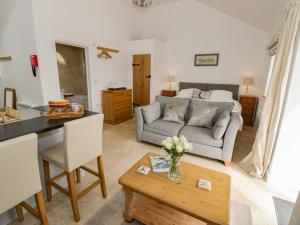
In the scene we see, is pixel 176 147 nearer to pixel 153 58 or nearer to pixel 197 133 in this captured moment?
pixel 197 133

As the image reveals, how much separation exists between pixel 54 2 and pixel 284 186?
4.80 metres

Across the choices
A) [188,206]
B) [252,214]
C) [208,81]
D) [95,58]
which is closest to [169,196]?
[188,206]

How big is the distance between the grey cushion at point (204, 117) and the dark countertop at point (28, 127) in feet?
6.97

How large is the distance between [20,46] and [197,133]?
377 cm

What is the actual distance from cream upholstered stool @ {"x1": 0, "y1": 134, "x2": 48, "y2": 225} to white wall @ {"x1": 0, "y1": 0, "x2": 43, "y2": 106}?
2.48 metres

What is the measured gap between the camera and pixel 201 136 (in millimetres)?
2596

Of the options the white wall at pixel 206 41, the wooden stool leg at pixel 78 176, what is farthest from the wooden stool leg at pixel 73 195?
the white wall at pixel 206 41

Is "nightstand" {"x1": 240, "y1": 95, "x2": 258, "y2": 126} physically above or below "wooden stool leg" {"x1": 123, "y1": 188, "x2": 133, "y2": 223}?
above

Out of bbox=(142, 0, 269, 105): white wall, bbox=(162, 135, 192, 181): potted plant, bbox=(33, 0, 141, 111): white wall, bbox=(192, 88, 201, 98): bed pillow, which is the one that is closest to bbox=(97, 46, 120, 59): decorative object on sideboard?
bbox=(33, 0, 141, 111): white wall

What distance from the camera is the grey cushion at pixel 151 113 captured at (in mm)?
3068

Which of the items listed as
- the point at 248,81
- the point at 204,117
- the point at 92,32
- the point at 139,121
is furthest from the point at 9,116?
the point at 248,81

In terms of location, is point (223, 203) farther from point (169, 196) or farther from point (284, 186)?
point (284, 186)

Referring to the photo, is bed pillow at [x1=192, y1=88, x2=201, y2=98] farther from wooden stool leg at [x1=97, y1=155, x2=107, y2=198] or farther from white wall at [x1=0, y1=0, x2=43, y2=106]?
white wall at [x1=0, y1=0, x2=43, y2=106]

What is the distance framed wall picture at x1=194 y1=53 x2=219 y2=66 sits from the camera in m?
4.68
